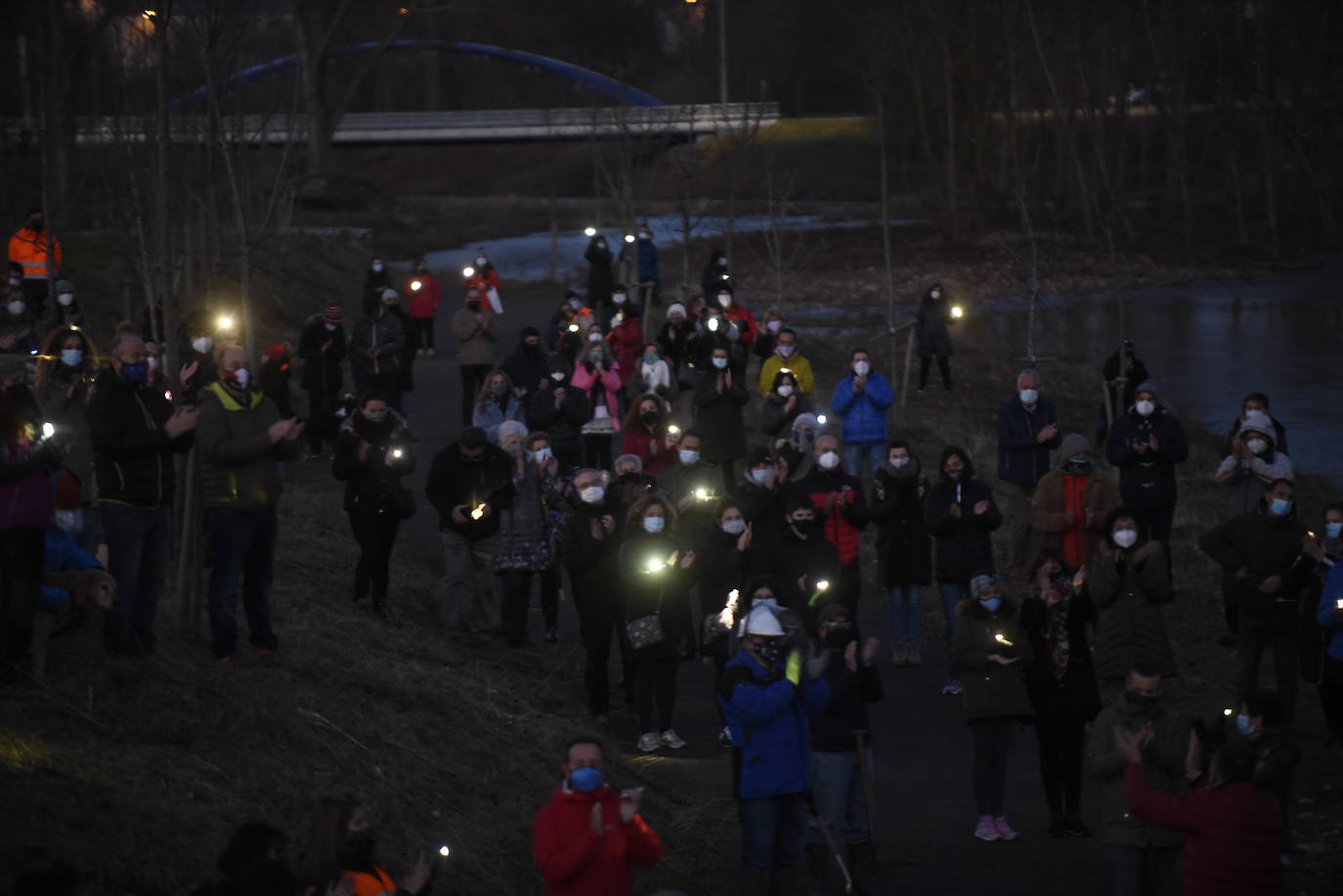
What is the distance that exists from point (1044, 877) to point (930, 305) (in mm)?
18068

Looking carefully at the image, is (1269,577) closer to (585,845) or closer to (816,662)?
(816,662)

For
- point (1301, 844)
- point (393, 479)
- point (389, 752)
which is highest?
point (393, 479)

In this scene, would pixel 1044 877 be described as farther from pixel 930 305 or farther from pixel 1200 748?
pixel 930 305

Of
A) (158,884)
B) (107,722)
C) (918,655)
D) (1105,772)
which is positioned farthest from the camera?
(918,655)

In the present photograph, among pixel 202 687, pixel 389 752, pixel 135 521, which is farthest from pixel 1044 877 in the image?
pixel 135 521

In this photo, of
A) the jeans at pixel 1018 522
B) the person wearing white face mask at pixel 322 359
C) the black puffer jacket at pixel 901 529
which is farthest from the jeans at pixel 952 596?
the person wearing white face mask at pixel 322 359

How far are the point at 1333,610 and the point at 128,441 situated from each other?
7.99 metres

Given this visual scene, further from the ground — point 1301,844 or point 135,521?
point 135,521

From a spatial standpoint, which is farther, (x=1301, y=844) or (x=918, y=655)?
(x=918, y=655)

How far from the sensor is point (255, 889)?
265 inches

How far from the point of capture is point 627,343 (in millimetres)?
24594

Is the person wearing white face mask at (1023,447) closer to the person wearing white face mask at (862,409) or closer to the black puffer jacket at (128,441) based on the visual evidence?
the person wearing white face mask at (862,409)

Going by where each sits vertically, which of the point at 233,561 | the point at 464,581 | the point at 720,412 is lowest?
the point at 464,581

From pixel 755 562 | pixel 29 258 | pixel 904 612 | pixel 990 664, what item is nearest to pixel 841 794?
pixel 990 664
